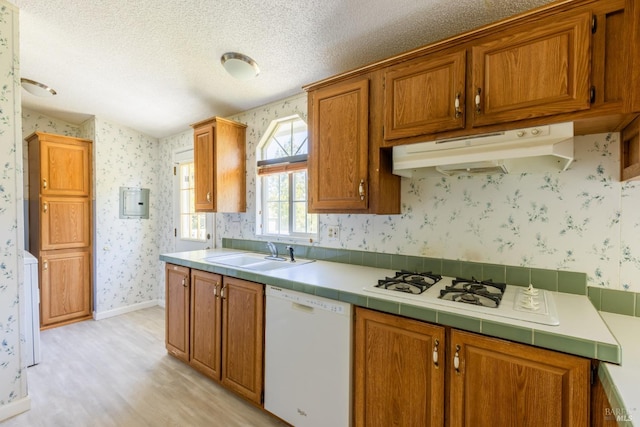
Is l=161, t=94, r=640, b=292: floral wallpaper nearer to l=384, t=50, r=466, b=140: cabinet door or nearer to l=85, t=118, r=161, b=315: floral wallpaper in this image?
l=384, t=50, r=466, b=140: cabinet door

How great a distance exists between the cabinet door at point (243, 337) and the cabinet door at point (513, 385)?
3.85 feet

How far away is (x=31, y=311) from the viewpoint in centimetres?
260

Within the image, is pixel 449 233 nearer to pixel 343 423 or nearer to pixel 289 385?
pixel 343 423

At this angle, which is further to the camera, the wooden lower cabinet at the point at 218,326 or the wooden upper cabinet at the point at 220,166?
the wooden upper cabinet at the point at 220,166

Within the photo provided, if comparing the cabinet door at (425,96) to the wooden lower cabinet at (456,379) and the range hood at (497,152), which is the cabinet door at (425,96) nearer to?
the range hood at (497,152)

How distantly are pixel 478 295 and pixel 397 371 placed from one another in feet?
1.71

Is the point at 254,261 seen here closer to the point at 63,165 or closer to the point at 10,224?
the point at 10,224

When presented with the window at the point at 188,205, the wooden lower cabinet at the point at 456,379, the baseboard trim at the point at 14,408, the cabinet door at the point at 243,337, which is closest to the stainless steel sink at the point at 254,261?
the cabinet door at the point at 243,337

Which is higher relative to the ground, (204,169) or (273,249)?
(204,169)

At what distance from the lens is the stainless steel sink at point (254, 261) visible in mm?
2396

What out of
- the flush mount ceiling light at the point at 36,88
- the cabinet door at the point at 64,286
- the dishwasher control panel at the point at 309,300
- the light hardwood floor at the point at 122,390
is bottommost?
the light hardwood floor at the point at 122,390

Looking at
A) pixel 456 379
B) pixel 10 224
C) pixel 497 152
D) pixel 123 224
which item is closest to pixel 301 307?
pixel 456 379

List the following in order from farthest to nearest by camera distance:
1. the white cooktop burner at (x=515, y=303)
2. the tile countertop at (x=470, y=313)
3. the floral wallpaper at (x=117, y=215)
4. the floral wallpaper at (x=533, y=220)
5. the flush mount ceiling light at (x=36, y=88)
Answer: the floral wallpaper at (x=117, y=215), the flush mount ceiling light at (x=36, y=88), the floral wallpaper at (x=533, y=220), the white cooktop burner at (x=515, y=303), the tile countertop at (x=470, y=313)

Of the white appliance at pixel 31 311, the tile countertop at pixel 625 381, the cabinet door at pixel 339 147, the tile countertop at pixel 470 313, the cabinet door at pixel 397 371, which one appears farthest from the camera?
the white appliance at pixel 31 311
